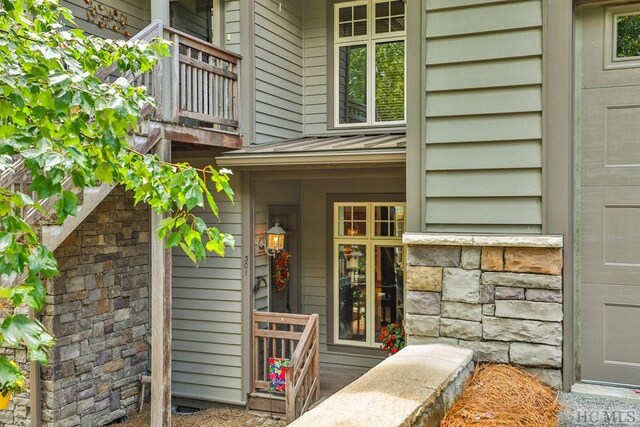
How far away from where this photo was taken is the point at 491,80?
340 cm

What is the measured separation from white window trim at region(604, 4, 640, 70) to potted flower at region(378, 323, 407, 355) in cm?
403

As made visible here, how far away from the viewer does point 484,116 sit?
3.42 m

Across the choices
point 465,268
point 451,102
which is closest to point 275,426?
point 465,268

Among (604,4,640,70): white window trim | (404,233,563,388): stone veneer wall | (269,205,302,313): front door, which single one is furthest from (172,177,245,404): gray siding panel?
(604,4,640,70): white window trim

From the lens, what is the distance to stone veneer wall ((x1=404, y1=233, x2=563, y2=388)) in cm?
322

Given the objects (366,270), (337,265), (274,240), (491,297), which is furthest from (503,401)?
(337,265)

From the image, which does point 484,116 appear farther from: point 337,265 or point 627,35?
point 337,265

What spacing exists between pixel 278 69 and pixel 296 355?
3.54m

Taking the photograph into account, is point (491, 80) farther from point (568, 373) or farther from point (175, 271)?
point (175, 271)

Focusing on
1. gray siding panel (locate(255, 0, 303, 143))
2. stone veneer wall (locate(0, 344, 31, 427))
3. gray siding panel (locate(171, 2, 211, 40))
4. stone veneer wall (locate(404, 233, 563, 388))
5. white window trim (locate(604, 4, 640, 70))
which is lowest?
stone veneer wall (locate(0, 344, 31, 427))

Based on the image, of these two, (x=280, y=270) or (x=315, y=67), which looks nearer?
(x=280, y=270)

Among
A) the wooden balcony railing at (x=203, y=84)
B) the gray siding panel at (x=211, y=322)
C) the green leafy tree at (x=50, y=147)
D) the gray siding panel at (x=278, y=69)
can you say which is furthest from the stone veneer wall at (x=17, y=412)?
the green leafy tree at (x=50, y=147)

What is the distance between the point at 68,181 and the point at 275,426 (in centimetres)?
343

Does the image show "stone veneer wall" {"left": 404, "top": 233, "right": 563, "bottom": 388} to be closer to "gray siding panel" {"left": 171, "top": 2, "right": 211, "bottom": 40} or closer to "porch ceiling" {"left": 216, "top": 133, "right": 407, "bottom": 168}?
"porch ceiling" {"left": 216, "top": 133, "right": 407, "bottom": 168}
